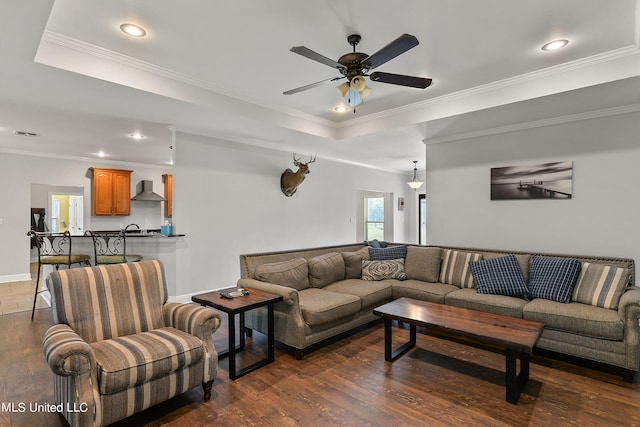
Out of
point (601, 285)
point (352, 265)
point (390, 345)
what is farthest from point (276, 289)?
point (601, 285)

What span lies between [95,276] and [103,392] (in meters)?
0.91

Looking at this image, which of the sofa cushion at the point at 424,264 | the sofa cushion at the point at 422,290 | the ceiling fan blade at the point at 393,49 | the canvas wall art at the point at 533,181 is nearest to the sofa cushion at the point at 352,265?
the sofa cushion at the point at 422,290

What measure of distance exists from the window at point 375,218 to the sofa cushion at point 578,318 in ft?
21.0

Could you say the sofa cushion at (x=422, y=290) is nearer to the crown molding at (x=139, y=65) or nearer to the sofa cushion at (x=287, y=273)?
the sofa cushion at (x=287, y=273)

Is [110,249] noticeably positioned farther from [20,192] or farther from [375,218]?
[375,218]

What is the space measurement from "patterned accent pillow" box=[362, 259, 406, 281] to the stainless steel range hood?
590cm

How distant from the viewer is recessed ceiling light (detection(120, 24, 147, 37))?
8.39ft

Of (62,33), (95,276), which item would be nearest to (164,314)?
(95,276)

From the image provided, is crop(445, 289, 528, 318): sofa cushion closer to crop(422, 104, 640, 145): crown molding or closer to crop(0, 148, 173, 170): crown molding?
crop(422, 104, 640, 145): crown molding

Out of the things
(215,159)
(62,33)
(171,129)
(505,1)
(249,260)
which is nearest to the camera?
(505,1)

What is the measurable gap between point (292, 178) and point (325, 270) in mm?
2576

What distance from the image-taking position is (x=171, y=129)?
4688 millimetres

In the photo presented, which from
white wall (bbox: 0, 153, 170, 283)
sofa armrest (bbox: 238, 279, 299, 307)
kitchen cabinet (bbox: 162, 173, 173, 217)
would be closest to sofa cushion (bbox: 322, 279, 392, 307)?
sofa armrest (bbox: 238, 279, 299, 307)

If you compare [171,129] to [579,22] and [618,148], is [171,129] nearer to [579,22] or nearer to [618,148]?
[579,22]
